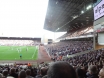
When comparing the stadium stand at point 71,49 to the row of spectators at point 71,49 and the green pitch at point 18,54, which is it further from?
the green pitch at point 18,54

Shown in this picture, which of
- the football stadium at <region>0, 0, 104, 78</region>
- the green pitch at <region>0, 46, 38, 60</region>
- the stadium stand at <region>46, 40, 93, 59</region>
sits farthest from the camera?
the green pitch at <region>0, 46, 38, 60</region>

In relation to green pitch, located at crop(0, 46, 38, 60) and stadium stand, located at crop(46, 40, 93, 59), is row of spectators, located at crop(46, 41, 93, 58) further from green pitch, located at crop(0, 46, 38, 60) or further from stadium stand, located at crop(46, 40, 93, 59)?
green pitch, located at crop(0, 46, 38, 60)

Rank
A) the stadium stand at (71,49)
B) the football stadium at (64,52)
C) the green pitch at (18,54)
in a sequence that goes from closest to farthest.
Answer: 1. the football stadium at (64,52)
2. the stadium stand at (71,49)
3. the green pitch at (18,54)

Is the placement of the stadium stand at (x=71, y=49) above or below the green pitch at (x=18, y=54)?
above

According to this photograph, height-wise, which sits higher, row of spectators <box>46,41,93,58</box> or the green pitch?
row of spectators <box>46,41,93,58</box>

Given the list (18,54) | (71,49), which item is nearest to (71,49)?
(71,49)

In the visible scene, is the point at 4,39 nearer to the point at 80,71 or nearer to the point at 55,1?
the point at 55,1

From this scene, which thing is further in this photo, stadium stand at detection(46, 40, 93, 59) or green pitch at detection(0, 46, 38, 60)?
green pitch at detection(0, 46, 38, 60)

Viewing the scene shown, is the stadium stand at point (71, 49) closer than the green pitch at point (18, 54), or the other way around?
the stadium stand at point (71, 49)

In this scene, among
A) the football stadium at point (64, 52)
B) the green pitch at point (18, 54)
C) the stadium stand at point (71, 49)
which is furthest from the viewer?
the green pitch at point (18, 54)

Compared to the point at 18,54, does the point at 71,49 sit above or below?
above

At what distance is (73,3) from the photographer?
2727 cm

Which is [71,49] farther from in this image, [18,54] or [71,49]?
[18,54]

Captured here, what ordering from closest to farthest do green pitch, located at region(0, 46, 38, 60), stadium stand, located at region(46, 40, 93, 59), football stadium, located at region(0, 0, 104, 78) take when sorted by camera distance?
football stadium, located at region(0, 0, 104, 78) < stadium stand, located at region(46, 40, 93, 59) < green pitch, located at region(0, 46, 38, 60)
